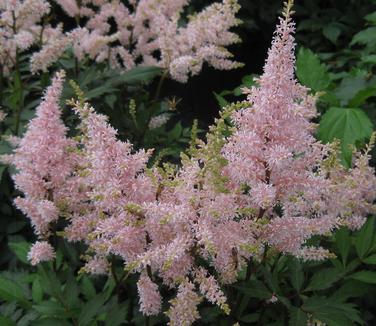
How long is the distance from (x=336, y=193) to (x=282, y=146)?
0.54 m

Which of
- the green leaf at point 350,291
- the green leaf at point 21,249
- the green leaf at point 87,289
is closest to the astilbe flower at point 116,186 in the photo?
the green leaf at point 87,289

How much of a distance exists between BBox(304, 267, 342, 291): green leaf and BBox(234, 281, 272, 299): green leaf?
0.17 meters

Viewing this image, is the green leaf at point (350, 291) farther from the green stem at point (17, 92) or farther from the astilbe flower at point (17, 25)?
the astilbe flower at point (17, 25)

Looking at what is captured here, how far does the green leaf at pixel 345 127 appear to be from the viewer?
2344 mm

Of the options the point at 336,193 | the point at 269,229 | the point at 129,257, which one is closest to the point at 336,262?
the point at 336,193

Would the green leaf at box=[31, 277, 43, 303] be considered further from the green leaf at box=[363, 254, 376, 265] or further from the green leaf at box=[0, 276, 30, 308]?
the green leaf at box=[363, 254, 376, 265]

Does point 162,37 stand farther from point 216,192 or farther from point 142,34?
point 216,192

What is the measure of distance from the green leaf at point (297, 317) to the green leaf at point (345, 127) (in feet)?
2.70

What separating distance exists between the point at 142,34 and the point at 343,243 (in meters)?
1.96

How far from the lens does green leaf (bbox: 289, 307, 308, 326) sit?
65.4 inches

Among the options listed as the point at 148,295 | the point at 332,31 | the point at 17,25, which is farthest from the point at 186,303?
the point at 332,31

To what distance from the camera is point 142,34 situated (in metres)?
3.43

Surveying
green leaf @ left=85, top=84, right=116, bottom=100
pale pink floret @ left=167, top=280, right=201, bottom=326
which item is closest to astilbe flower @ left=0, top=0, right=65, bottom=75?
green leaf @ left=85, top=84, right=116, bottom=100

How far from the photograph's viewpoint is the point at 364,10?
5.61 m
